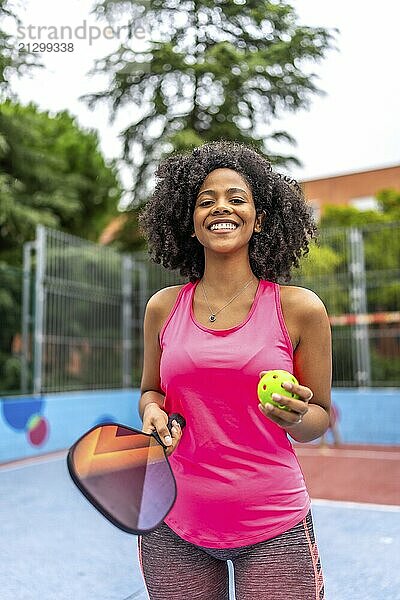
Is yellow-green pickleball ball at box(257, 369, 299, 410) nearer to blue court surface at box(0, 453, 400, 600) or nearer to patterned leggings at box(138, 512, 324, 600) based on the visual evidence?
patterned leggings at box(138, 512, 324, 600)

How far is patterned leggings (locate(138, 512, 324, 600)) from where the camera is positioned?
48.3 inches

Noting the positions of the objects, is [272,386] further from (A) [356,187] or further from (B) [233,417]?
(A) [356,187]

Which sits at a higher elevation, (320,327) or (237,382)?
(320,327)

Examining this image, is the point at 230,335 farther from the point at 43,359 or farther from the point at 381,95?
the point at 43,359

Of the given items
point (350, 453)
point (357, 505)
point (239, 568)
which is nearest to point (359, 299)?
point (350, 453)

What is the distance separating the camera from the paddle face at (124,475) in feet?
3.62

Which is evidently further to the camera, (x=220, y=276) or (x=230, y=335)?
(x=220, y=276)

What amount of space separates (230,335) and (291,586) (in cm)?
48

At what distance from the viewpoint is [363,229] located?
960 centimetres

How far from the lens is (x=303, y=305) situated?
132 centimetres

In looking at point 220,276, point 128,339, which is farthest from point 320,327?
point 128,339

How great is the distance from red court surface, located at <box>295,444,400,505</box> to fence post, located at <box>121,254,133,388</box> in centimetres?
300

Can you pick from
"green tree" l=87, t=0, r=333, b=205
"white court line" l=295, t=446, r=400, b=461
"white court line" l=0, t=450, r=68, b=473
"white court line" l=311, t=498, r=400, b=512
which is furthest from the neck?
"white court line" l=295, t=446, r=400, b=461

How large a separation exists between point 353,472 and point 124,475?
6.22 m
